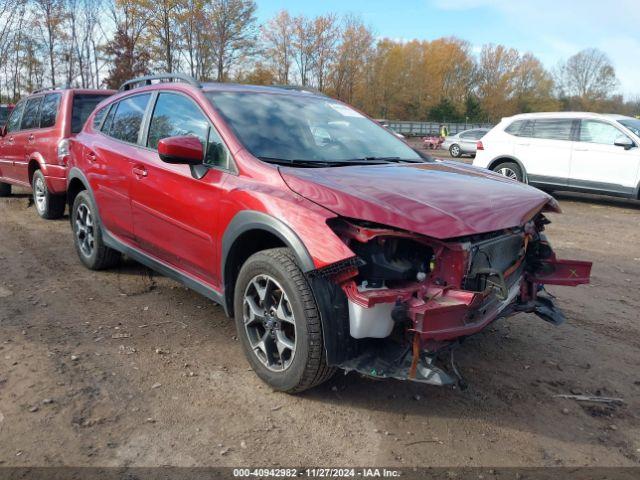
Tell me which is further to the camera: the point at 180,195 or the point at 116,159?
the point at 116,159

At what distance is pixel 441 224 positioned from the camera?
9.05 ft

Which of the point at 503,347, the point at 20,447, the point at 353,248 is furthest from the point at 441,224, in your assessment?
the point at 20,447

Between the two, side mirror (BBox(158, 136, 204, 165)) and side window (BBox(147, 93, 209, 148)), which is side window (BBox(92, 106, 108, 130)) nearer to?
side window (BBox(147, 93, 209, 148))

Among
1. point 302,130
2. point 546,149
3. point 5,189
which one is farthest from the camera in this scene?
point 546,149

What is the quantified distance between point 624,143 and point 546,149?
142 cm

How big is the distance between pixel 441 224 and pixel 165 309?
262cm

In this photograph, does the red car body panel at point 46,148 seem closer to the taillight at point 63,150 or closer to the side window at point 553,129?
the taillight at point 63,150

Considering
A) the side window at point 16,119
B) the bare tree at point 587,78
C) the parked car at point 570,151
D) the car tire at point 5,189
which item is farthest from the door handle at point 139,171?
the bare tree at point 587,78

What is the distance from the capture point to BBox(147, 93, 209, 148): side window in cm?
381

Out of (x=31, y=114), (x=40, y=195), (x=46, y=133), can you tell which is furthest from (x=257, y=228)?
(x=31, y=114)

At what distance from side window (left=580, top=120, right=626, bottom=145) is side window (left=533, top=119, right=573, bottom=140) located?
10.7 inches

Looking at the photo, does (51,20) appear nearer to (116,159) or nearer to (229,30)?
(229,30)

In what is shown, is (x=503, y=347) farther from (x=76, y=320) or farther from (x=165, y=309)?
(x=76, y=320)

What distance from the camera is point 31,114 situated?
848 cm
